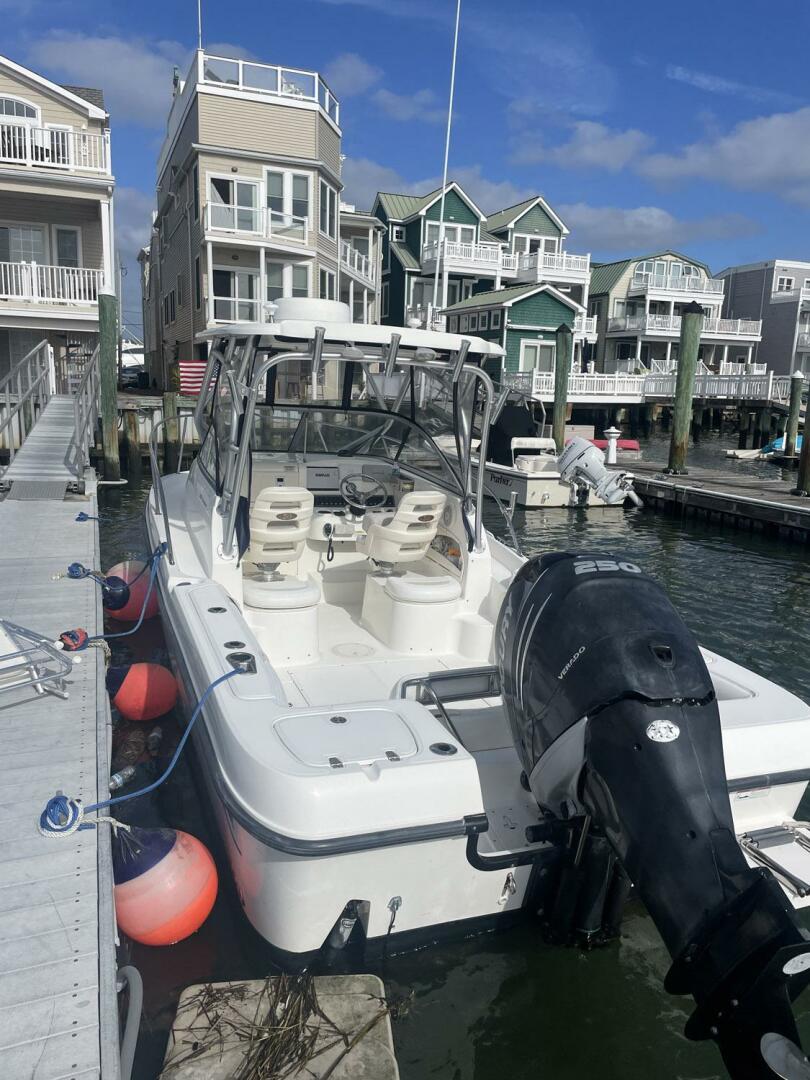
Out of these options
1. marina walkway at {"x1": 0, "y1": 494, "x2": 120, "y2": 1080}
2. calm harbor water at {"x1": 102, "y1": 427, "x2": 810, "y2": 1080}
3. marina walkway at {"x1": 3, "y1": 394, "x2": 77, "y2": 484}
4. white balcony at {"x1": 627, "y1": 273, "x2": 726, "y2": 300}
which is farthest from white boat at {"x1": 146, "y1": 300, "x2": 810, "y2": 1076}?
white balcony at {"x1": 627, "y1": 273, "x2": 726, "y2": 300}

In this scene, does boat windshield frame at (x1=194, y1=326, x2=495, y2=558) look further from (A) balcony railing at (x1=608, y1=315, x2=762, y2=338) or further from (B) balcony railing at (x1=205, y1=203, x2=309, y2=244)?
(A) balcony railing at (x1=608, y1=315, x2=762, y2=338)

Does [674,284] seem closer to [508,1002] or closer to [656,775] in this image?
[508,1002]

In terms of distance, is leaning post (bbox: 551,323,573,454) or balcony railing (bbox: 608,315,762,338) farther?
balcony railing (bbox: 608,315,762,338)

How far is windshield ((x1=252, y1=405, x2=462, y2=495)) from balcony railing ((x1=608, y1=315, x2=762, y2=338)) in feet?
112

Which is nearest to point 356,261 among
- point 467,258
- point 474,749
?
point 467,258

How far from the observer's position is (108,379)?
14875mm

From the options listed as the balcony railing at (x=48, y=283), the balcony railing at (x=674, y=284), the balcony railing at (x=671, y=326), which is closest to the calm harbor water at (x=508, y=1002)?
the balcony railing at (x=48, y=283)

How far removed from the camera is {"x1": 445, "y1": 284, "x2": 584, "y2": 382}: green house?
1230 inches

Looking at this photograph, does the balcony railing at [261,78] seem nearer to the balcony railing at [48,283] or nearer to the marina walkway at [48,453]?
the balcony railing at [48,283]

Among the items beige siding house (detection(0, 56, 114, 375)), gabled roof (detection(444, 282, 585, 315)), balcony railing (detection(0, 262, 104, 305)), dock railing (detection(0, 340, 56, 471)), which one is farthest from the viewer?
gabled roof (detection(444, 282, 585, 315))

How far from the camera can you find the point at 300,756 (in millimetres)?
2930

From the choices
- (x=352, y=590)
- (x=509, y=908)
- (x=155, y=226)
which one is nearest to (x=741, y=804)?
(x=509, y=908)

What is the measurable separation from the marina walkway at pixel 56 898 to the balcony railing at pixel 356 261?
22876mm

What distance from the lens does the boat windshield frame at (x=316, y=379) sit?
4.54m
